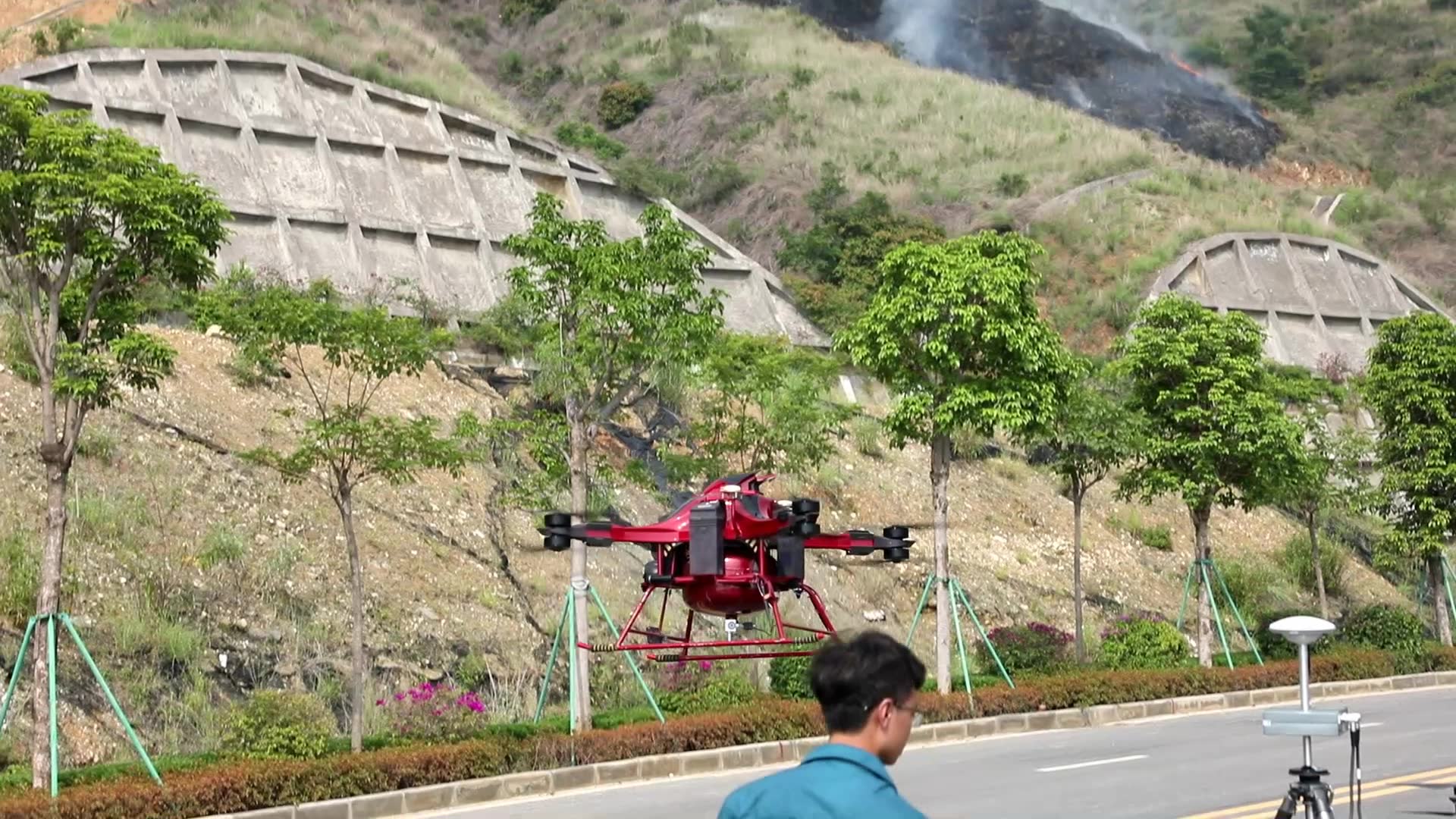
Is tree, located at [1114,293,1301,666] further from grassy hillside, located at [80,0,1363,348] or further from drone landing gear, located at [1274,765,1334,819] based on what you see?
grassy hillside, located at [80,0,1363,348]

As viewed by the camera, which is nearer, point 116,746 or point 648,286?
point 116,746

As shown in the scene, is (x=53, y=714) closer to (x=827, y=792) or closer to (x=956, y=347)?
(x=827, y=792)

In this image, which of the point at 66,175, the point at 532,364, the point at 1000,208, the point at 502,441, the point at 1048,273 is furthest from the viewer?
the point at 1000,208

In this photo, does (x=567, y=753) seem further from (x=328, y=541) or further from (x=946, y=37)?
(x=946, y=37)

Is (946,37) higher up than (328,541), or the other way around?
(946,37)

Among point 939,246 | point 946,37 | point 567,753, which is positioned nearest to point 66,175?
point 567,753
